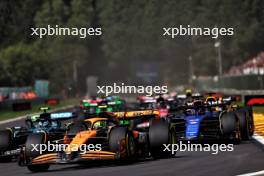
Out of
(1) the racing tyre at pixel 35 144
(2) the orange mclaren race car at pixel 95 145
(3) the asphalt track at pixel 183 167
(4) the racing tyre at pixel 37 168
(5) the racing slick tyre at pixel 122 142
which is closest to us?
(3) the asphalt track at pixel 183 167

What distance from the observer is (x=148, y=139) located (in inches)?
618

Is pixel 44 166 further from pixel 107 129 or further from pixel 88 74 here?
pixel 88 74

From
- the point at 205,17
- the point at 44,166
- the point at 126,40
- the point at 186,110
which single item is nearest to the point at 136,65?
the point at 126,40

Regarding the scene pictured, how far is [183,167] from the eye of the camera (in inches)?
531

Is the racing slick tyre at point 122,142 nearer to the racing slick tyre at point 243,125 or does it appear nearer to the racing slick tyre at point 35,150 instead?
the racing slick tyre at point 35,150

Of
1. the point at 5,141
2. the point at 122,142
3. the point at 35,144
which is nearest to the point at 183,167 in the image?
the point at 122,142

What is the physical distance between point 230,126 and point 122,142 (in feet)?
13.0

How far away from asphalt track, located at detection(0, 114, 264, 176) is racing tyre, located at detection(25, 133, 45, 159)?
0.34m

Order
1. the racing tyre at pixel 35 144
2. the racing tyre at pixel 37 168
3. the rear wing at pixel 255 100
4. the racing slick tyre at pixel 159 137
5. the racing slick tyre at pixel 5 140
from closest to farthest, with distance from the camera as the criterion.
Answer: the racing tyre at pixel 35 144, the racing tyre at pixel 37 168, the racing slick tyre at pixel 159 137, the racing slick tyre at pixel 5 140, the rear wing at pixel 255 100

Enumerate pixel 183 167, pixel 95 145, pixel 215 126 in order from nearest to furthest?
pixel 183 167, pixel 95 145, pixel 215 126

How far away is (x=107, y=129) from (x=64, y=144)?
3.72ft

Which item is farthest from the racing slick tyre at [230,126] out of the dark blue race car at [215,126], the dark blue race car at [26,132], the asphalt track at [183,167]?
the dark blue race car at [26,132]

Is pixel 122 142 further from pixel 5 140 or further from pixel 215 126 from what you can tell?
pixel 215 126

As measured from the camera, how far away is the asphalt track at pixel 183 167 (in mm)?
12609
